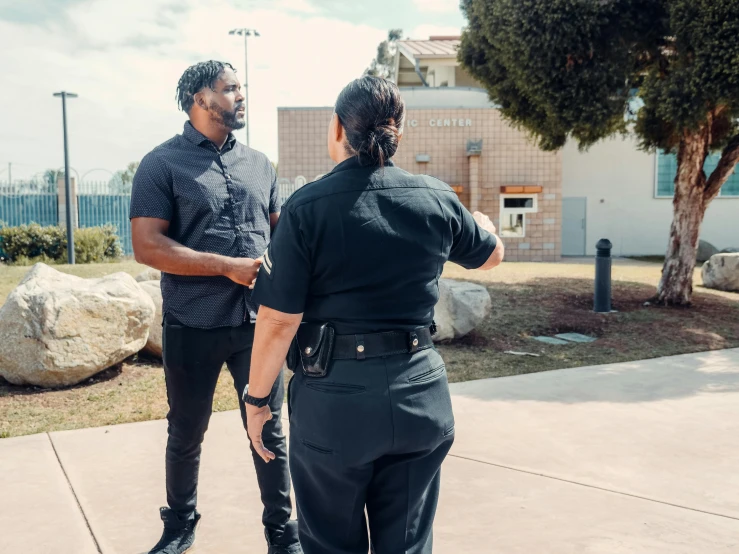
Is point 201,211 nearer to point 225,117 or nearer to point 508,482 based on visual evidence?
point 225,117

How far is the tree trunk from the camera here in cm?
1030

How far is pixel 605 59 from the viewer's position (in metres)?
9.90

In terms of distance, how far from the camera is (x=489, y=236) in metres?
2.38

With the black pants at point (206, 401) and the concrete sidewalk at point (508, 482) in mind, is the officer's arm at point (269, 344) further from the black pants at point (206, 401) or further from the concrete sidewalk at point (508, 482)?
the concrete sidewalk at point (508, 482)

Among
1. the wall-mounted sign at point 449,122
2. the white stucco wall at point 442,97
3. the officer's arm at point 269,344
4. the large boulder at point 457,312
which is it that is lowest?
the large boulder at point 457,312

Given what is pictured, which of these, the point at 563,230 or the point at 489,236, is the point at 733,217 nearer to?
the point at 563,230

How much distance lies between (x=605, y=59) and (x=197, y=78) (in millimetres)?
8280

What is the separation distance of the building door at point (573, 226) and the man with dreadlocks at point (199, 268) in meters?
22.6

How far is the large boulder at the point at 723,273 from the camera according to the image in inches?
503

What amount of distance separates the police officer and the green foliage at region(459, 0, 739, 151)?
25.6ft

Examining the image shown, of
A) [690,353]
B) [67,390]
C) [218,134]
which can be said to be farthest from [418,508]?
[690,353]

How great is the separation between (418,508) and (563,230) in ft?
77.1

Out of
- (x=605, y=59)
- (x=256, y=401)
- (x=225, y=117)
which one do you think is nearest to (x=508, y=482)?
(x=256, y=401)

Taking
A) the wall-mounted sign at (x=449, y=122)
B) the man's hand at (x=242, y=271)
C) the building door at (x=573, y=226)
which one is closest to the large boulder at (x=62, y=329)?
the man's hand at (x=242, y=271)
